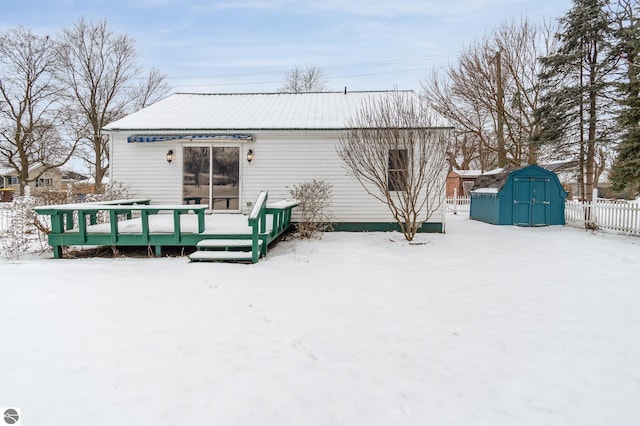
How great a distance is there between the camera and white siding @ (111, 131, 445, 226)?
10.0 metres

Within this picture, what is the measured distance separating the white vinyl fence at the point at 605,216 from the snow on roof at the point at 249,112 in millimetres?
6223

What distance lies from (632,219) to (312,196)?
9367 mm

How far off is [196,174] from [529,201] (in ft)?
37.3

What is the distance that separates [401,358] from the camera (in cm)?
293

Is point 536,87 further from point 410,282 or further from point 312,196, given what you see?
point 410,282

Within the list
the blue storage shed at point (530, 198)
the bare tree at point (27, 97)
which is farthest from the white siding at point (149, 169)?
the bare tree at point (27, 97)

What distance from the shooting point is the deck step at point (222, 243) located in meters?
6.50

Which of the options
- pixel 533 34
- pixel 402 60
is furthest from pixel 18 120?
pixel 533 34

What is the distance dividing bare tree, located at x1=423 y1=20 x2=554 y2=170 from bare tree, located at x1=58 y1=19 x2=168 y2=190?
68.3ft

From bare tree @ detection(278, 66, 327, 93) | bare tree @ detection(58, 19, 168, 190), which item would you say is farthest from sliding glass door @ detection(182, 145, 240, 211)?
bare tree @ detection(278, 66, 327, 93)

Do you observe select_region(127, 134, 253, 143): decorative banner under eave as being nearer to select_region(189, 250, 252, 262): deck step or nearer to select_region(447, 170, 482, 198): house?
select_region(189, 250, 252, 262): deck step

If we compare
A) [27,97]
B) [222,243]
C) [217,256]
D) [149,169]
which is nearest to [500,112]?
[149,169]

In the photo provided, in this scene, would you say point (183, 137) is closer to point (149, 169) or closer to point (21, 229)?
point (149, 169)

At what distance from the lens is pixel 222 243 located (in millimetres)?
6594
